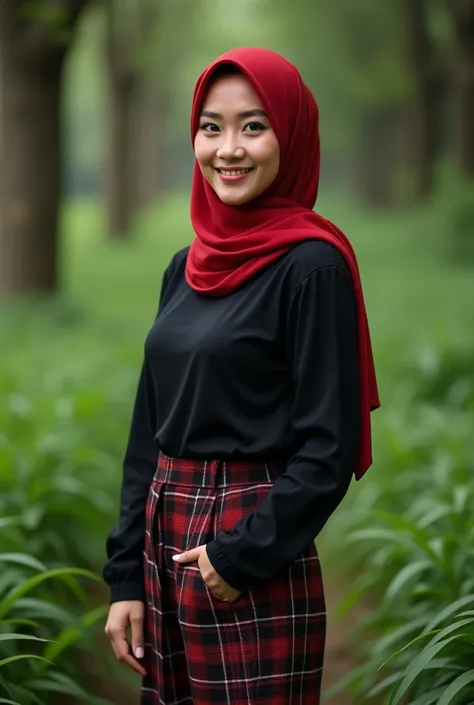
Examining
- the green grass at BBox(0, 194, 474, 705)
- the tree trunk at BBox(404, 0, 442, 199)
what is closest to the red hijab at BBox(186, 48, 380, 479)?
the green grass at BBox(0, 194, 474, 705)

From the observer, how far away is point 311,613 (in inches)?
91.2

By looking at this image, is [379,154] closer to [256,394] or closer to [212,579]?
[256,394]

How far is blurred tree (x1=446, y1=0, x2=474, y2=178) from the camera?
1514cm

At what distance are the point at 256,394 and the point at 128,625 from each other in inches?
25.5

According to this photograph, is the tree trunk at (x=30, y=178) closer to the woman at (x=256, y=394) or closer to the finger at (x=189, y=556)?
the woman at (x=256, y=394)

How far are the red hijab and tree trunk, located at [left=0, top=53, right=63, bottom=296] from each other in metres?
7.14

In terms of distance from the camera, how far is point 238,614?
88.7 inches

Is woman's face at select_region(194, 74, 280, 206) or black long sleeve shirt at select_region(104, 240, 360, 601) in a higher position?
woman's face at select_region(194, 74, 280, 206)

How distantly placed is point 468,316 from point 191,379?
6.83 metres

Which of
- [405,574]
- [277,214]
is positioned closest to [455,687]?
[405,574]

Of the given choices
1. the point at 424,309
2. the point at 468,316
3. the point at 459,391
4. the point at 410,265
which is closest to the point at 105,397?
the point at 459,391

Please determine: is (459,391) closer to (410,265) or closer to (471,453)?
(471,453)

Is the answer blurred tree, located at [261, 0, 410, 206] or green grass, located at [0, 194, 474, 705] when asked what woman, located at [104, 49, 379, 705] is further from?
blurred tree, located at [261, 0, 410, 206]

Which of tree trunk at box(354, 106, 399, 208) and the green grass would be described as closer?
the green grass
